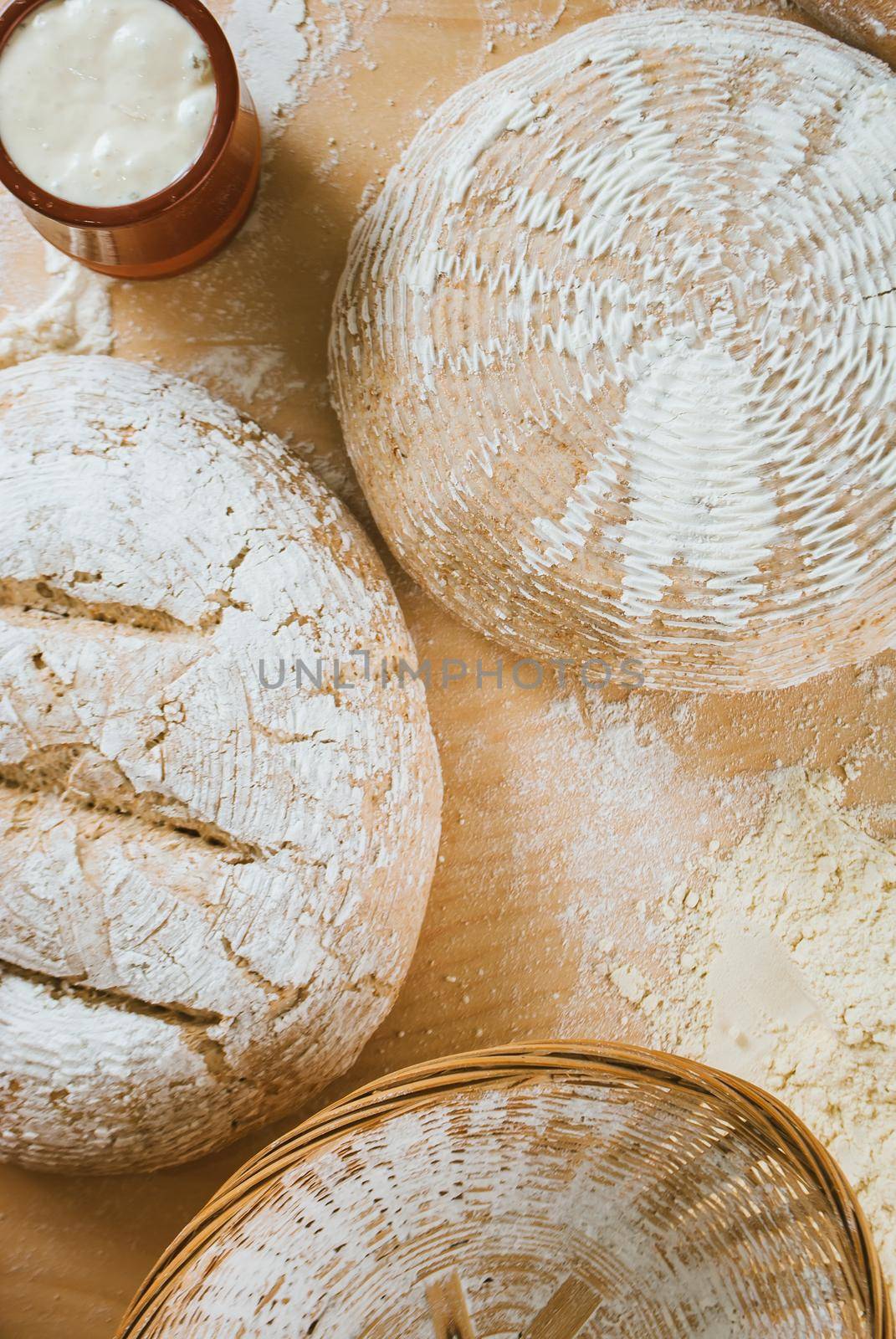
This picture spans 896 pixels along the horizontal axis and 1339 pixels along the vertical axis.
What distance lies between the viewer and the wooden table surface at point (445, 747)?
107cm

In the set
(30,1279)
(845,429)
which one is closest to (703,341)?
(845,429)

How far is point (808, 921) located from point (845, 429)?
597 mm

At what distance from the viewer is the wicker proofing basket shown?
87cm

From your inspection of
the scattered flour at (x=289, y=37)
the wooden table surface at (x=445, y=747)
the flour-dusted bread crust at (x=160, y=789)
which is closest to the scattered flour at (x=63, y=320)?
the wooden table surface at (x=445, y=747)

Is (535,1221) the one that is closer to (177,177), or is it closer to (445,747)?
(445,747)

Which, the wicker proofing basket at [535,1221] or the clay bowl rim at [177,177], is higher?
the clay bowl rim at [177,177]

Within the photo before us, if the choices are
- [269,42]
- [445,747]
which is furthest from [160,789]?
[269,42]

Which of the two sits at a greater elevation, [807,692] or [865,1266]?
[807,692]

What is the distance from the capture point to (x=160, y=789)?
88 cm

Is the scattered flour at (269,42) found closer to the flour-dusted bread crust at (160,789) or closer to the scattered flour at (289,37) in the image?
the scattered flour at (289,37)

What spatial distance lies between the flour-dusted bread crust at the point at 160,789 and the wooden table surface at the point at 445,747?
0.20 meters

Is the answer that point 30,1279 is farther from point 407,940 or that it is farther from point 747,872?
point 747,872

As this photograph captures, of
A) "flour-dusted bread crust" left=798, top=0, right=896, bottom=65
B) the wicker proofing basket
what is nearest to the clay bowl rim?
"flour-dusted bread crust" left=798, top=0, right=896, bottom=65

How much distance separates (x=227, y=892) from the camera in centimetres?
88
